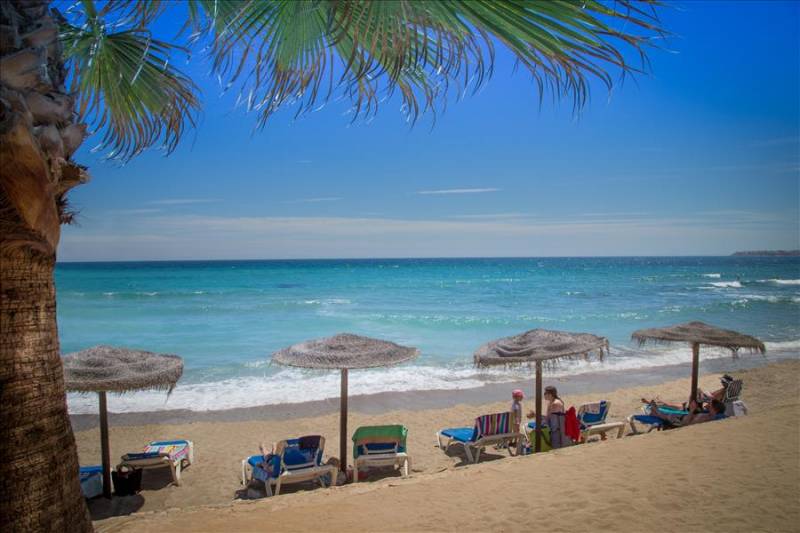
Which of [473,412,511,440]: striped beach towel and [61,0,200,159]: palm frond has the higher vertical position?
[61,0,200,159]: palm frond

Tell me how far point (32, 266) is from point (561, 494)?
179 inches

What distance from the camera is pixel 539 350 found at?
7371 millimetres

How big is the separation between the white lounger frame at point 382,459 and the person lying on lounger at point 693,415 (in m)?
4.40

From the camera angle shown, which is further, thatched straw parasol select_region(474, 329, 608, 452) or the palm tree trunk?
thatched straw parasol select_region(474, 329, 608, 452)

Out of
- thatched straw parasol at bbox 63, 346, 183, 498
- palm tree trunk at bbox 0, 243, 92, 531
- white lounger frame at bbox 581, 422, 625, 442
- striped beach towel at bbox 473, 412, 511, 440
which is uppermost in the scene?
palm tree trunk at bbox 0, 243, 92, 531

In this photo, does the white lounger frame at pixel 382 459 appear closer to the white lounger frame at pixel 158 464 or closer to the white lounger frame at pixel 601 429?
the white lounger frame at pixel 158 464

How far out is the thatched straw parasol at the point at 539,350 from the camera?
7.21m

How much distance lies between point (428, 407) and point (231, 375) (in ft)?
21.8

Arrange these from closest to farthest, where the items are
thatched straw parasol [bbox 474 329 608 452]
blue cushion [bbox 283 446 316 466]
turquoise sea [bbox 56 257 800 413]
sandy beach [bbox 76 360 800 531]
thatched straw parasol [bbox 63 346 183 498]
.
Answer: sandy beach [bbox 76 360 800 531] → thatched straw parasol [bbox 63 346 183 498] → blue cushion [bbox 283 446 316 466] → thatched straw parasol [bbox 474 329 608 452] → turquoise sea [bbox 56 257 800 413]

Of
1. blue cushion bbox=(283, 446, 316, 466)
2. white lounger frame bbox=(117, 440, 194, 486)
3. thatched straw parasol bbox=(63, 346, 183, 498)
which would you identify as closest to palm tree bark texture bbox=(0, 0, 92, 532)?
thatched straw parasol bbox=(63, 346, 183, 498)

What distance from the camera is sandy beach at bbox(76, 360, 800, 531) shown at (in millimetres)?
4066

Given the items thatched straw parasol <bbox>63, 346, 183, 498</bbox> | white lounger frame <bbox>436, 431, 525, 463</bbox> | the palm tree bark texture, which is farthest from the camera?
white lounger frame <bbox>436, 431, 525, 463</bbox>

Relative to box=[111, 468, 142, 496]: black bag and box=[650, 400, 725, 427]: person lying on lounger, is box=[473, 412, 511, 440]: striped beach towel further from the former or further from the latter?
box=[111, 468, 142, 496]: black bag

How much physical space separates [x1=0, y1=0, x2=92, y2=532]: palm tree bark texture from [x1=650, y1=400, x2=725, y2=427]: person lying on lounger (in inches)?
317
